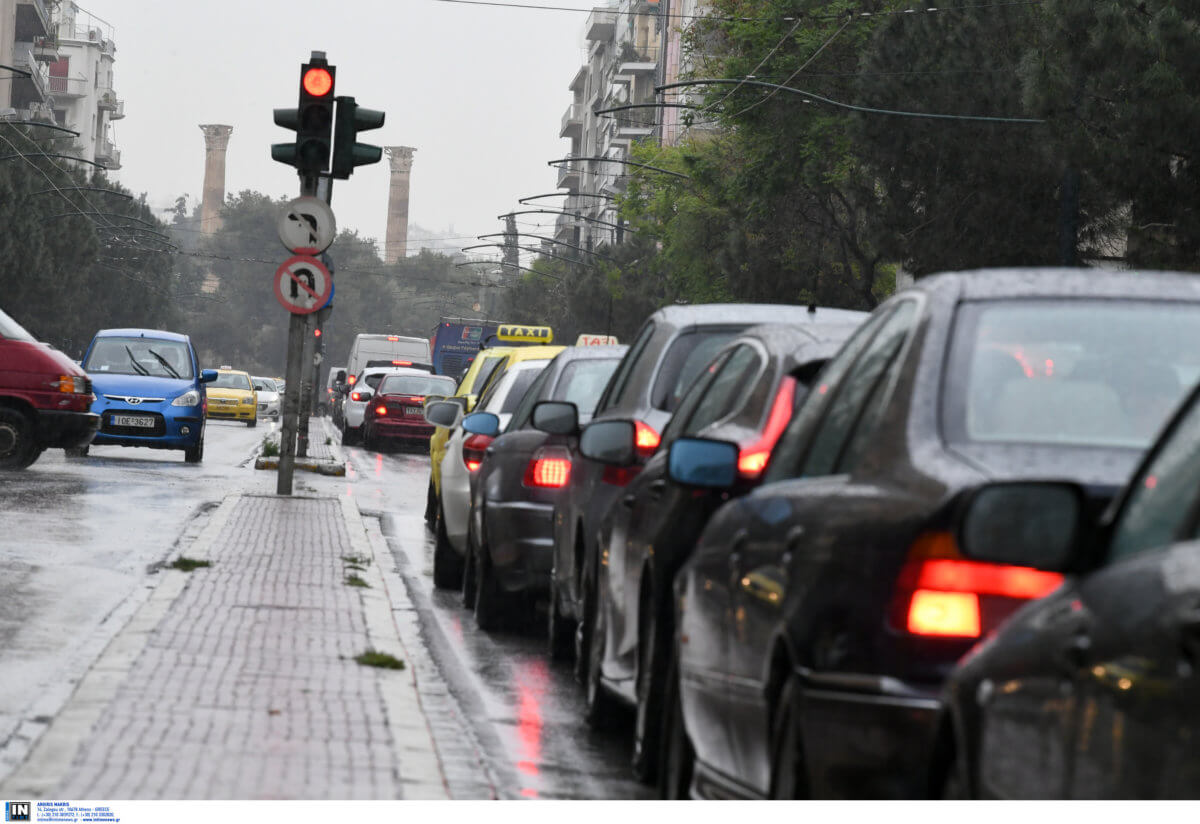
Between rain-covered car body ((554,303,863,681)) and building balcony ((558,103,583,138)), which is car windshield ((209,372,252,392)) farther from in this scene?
building balcony ((558,103,583,138))

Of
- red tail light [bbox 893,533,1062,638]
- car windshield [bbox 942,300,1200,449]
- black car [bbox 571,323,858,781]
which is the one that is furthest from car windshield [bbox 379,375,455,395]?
red tail light [bbox 893,533,1062,638]

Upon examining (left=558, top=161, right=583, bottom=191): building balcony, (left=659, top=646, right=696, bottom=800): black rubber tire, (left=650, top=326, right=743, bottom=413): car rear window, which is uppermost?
(left=558, top=161, right=583, bottom=191): building balcony

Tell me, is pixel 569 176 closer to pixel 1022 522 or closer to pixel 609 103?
pixel 609 103

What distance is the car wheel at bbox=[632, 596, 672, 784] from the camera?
6.24 meters

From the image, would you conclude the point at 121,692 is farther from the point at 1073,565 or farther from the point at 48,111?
the point at 48,111

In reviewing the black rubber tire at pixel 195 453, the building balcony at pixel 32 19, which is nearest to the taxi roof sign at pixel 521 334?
the black rubber tire at pixel 195 453

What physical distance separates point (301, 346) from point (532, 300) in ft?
272

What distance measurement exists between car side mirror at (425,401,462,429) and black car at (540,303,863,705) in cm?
495

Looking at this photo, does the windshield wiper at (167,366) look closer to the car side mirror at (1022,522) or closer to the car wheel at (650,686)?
the car wheel at (650,686)

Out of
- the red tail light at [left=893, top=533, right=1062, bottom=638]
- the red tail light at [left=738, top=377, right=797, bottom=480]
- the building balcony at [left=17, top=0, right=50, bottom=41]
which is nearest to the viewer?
the red tail light at [left=893, top=533, right=1062, bottom=638]

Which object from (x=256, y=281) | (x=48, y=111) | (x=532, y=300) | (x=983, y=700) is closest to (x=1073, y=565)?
(x=983, y=700)

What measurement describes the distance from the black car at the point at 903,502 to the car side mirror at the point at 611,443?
259 centimetres

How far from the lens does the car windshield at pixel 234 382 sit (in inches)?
2114

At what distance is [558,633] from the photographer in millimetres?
10031
